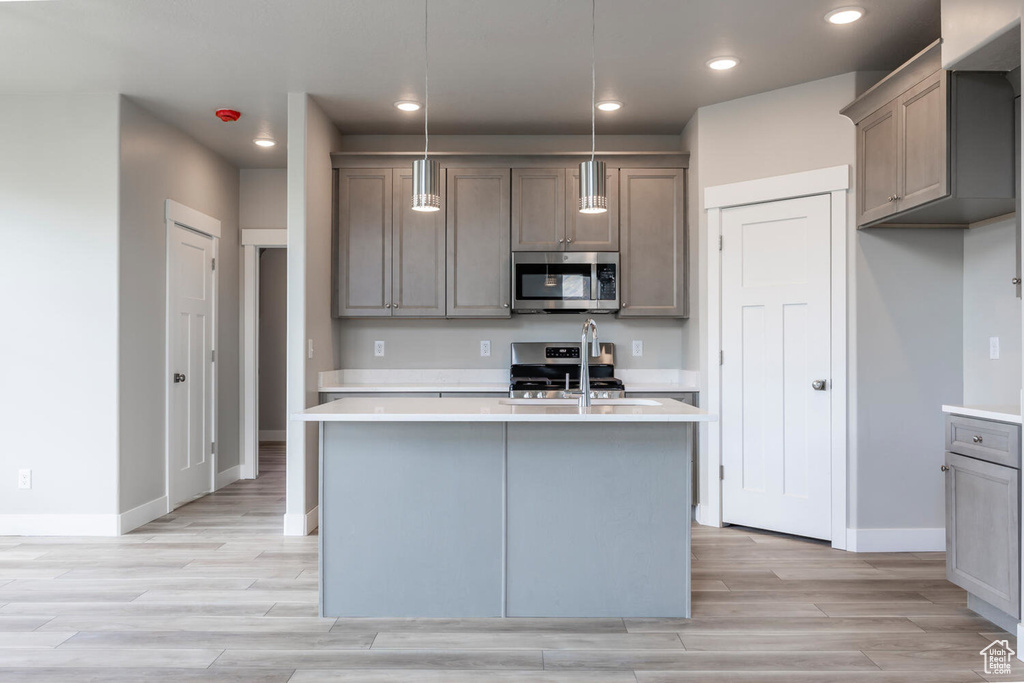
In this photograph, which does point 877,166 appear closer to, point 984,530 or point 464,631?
point 984,530

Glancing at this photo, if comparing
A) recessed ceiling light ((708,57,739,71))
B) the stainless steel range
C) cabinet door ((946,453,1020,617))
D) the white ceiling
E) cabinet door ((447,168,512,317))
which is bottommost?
cabinet door ((946,453,1020,617))

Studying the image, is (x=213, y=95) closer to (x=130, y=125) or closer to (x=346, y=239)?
(x=130, y=125)

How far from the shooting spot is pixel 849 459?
12.4 ft

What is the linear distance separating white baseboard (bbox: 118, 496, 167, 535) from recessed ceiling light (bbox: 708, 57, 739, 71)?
163 inches

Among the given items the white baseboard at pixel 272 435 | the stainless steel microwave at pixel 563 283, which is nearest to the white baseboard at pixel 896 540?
the stainless steel microwave at pixel 563 283

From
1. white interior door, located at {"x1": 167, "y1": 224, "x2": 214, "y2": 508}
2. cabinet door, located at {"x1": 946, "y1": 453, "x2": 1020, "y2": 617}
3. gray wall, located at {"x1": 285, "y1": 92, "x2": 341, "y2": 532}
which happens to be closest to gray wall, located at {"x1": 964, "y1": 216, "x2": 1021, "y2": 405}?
cabinet door, located at {"x1": 946, "y1": 453, "x2": 1020, "y2": 617}

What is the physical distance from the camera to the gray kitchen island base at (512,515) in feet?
9.11

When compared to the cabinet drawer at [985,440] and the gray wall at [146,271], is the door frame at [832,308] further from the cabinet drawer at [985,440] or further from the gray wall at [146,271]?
the gray wall at [146,271]

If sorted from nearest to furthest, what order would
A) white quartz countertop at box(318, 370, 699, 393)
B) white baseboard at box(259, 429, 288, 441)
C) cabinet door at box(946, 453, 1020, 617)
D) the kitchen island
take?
cabinet door at box(946, 453, 1020, 617)
the kitchen island
white quartz countertop at box(318, 370, 699, 393)
white baseboard at box(259, 429, 288, 441)

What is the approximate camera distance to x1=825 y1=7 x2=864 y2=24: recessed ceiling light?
3119 mm

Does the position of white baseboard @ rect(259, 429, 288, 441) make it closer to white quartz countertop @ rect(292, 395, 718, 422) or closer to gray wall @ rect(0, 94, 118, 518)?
gray wall @ rect(0, 94, 118, 518)

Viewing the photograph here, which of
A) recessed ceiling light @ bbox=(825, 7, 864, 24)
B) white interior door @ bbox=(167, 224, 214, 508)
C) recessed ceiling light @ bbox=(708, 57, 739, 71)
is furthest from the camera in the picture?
white interior door @ bbox=(167, 224, 214, 508)

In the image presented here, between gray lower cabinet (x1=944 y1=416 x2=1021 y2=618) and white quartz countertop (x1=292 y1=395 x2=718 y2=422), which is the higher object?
white quartz countertop (x1=292 y1=395 x2=718 y2=422)

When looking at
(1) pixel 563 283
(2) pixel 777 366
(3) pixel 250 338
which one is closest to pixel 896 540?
(2) pixel 777 366
